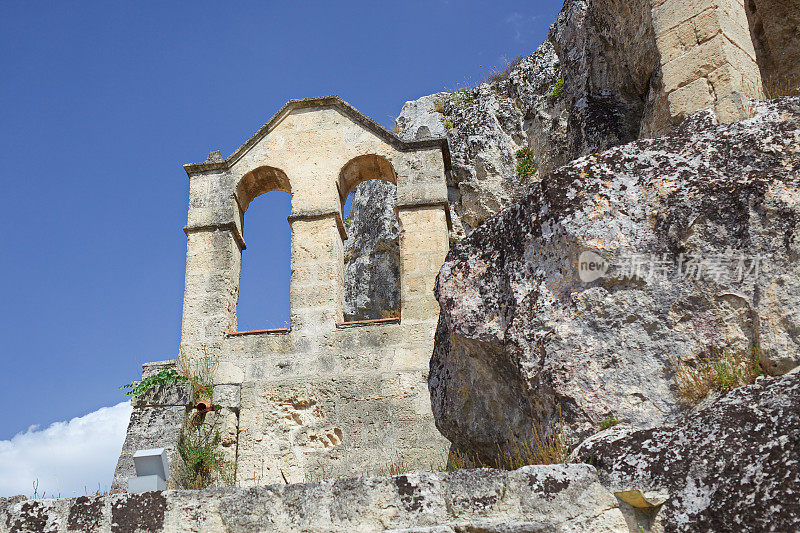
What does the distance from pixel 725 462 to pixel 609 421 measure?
71 cm

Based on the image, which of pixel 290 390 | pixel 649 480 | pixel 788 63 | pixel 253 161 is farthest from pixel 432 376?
pixel 253 161

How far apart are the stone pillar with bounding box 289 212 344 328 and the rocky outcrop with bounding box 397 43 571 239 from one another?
5.43 metres

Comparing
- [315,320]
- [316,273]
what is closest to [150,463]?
[315,320]

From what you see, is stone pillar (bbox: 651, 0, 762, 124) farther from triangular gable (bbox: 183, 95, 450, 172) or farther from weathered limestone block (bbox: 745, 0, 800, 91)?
triangular gable (bbox: 183, 95, 450, 172)

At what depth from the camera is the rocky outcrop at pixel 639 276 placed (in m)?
3.75

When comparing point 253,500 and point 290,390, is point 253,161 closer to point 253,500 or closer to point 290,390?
point 290,390

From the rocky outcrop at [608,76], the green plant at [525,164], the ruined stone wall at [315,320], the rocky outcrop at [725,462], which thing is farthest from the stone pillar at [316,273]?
the green plant at [525,164]

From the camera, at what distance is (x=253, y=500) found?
351cm

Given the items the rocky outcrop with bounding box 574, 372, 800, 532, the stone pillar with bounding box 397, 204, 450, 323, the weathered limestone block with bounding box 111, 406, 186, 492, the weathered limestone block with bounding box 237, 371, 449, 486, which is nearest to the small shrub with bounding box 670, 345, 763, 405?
the rocky outcrop with bounding box 574, 372, 800, 532

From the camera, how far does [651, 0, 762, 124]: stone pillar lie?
17.8 feet

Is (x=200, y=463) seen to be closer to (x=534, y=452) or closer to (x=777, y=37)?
(x=534, y=452)

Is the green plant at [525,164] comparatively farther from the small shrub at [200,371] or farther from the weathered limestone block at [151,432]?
the weathered limestone block at [151,432]

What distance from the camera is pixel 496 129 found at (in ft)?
52.3

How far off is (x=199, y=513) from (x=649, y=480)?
1987mm
